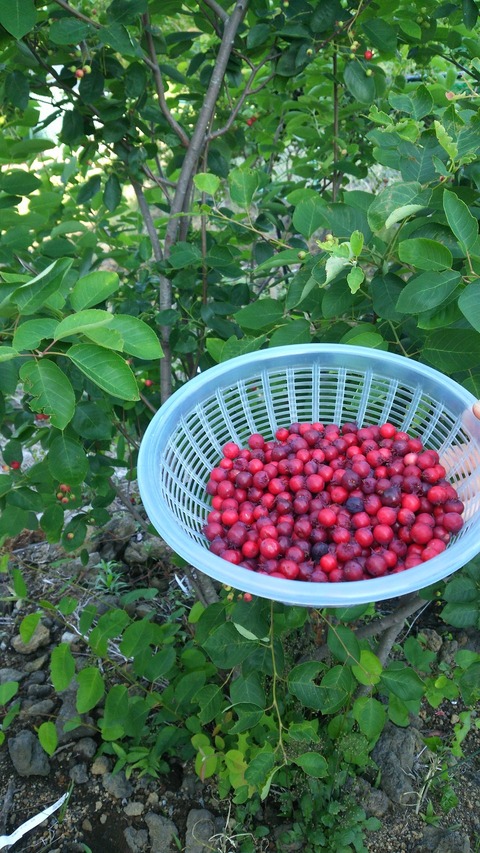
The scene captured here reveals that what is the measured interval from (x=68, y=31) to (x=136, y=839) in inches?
75.6

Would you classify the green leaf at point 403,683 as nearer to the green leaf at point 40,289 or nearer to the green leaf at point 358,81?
the green leaf at point 40,289

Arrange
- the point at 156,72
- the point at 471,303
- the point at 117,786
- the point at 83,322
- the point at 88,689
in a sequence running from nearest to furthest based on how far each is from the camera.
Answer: the point at 83,322 < the point at 471,303 < the point at 88,689 < the point at 156,72 < the point at 117,786

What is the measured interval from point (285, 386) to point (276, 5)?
1.23m

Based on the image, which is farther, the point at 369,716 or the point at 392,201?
the point at 369,716

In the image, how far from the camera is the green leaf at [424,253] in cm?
108

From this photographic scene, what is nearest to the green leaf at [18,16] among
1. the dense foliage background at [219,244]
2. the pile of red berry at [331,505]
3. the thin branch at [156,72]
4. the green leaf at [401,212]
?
the dense foliage background at [219,244]

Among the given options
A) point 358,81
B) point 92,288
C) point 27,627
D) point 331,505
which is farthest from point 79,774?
point 358,81

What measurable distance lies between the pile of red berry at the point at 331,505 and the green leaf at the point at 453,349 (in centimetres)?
18

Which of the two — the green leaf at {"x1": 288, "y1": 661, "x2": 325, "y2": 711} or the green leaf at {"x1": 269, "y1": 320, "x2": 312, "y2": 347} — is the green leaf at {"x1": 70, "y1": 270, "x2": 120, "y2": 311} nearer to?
the green leaf at {"x1": 269, "y1": 320, "x2": 312, "y2": 347}

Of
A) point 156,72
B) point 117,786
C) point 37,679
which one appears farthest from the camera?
point 37,679

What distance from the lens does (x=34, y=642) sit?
7.25 feet

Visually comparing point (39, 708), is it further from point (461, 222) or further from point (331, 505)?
point (461, 222)

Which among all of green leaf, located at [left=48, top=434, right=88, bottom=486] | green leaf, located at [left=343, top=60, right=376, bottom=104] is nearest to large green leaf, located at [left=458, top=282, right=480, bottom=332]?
green leaf, located at [left=48, top=434, right=88, bottom=486]

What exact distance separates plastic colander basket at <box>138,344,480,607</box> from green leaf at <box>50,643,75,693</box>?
1.59 feet
